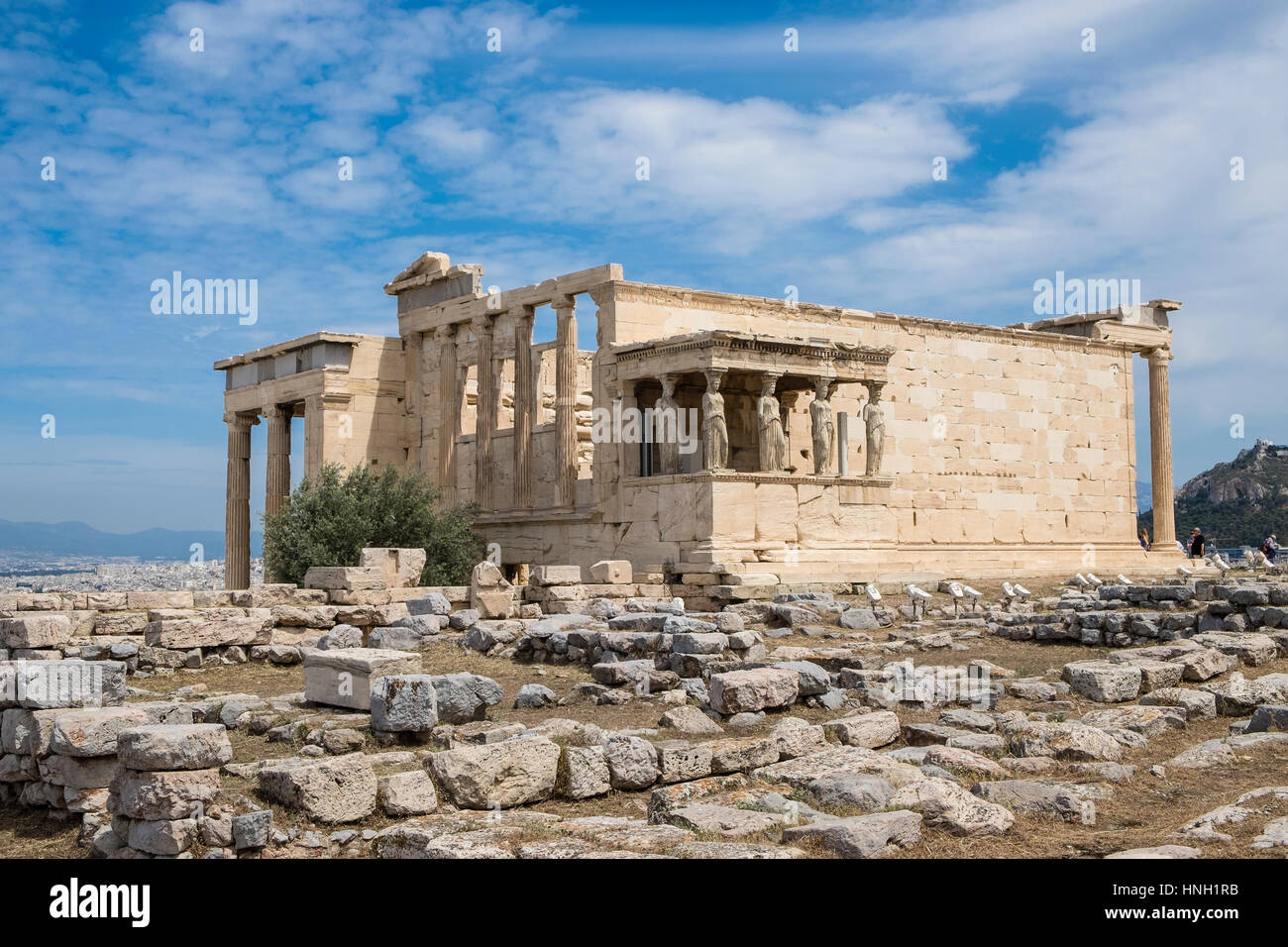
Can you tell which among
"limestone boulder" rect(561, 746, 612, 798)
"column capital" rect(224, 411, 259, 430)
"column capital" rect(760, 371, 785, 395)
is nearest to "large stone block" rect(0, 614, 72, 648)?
"limestone boulder" rect(561, 746, 612, 798)

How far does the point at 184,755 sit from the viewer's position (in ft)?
22.7

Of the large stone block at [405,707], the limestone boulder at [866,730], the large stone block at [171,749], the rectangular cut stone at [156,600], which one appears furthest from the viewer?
the rectangular cut stone at [156,600]

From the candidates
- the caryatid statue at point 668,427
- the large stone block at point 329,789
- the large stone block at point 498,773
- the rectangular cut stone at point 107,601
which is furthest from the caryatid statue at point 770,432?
the large stone block at point 329,789

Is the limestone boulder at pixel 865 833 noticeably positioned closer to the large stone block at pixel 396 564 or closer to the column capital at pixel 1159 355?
the large stone block at pixel 396 564

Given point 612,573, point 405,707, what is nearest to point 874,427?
point 612,573

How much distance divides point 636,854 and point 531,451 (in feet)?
66.3

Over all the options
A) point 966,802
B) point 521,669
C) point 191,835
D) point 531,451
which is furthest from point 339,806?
point 531,451

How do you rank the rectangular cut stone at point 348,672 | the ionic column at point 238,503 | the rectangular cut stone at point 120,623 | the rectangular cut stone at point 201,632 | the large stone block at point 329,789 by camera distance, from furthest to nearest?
the ionic column at point 238,503 < the rectangular cut stone at point 120,623 < the rectangular cut stone at point 201,632 < the rectangular cut stone at point 348,672 < the large stone block at point 329,789

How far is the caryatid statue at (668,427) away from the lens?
22.7 m

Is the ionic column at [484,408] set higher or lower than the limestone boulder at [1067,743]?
higher

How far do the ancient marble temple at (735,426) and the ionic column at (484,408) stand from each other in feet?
0.15

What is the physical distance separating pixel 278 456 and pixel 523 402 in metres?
6.68

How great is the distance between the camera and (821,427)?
23.0m

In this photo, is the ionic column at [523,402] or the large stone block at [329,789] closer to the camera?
the large stone block at [329,789]
